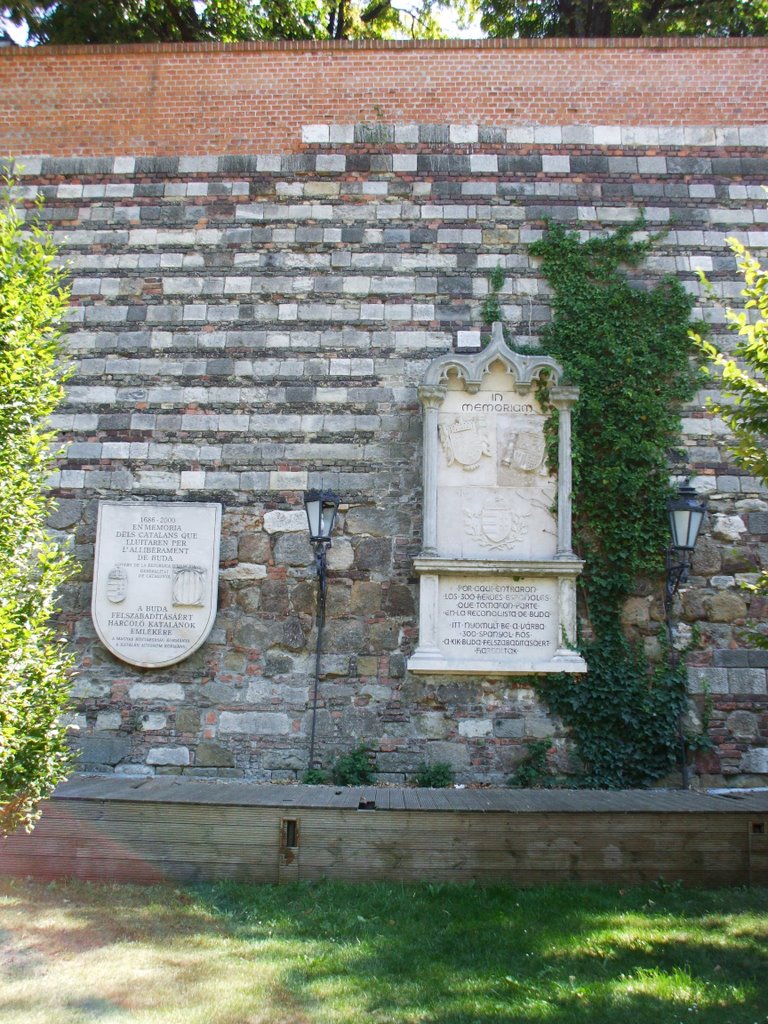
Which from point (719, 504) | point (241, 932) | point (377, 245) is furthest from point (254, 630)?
point (719, 504)

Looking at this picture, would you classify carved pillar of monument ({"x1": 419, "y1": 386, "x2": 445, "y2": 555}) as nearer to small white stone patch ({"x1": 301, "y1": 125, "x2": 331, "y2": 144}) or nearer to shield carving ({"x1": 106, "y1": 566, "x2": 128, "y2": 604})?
shield carving ({"x1": 106, "y1": 566, "x2": 128, "y2": 604})

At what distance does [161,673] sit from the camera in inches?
306

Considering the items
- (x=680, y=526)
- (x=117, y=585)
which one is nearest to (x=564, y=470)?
(x=680, y=526)

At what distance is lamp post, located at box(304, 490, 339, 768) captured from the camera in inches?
289

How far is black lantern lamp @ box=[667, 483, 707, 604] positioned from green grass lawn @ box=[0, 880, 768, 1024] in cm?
285

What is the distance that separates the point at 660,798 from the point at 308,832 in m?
2.66

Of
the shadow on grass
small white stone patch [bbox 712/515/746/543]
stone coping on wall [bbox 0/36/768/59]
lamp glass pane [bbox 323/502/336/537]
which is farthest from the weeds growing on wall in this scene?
lamp glass pane [bbox 323/502/336/537]

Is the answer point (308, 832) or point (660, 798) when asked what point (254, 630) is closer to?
point (308, 832)

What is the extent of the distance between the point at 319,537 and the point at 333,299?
2.43m

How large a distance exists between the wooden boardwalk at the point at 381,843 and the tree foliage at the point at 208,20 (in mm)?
10176

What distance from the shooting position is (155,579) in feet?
25.5

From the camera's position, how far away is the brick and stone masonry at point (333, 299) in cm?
767

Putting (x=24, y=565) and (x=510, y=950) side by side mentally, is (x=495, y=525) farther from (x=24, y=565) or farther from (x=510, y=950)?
(x=24, y=565)

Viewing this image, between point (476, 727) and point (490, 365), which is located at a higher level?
point (490, 365)
